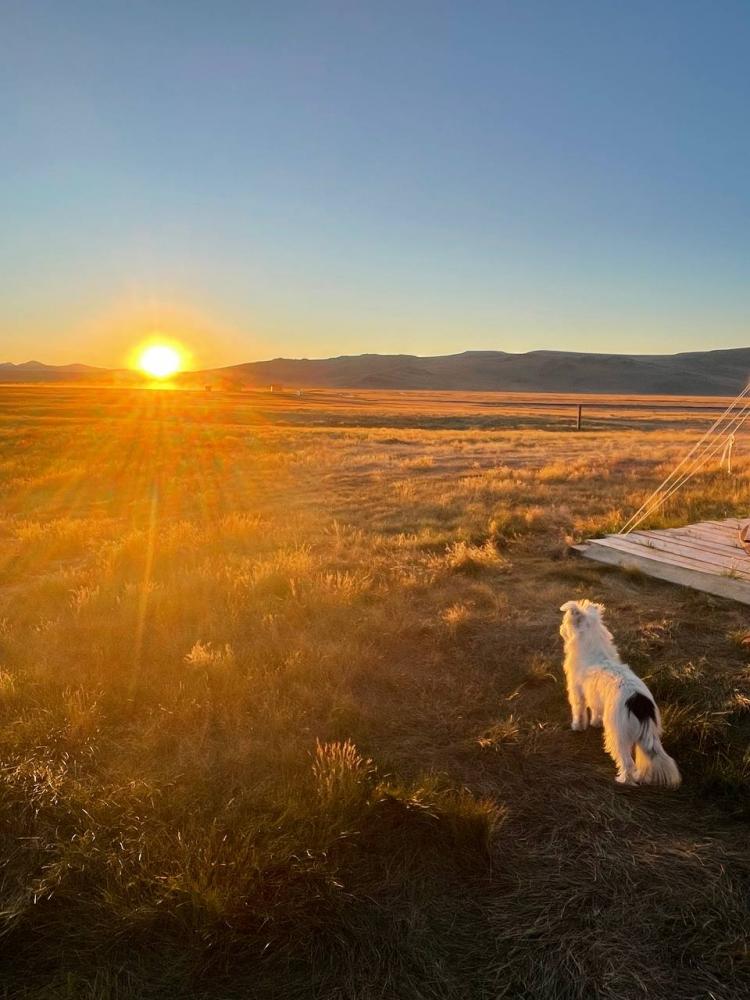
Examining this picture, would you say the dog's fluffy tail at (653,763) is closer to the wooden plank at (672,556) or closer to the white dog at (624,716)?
the white dog at (624,716)

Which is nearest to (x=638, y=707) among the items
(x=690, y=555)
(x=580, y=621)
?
(x=580, y=621)

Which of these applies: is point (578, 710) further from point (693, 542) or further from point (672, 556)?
point (693, 542)

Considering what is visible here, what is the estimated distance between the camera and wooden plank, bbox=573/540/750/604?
265 inches

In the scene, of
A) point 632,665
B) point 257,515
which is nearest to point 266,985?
point 632,665

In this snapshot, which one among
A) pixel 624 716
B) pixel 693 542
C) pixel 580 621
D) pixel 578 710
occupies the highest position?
pixel 580 621

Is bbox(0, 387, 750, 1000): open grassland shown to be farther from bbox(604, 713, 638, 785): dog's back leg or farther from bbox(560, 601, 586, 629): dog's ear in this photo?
bbox(560, 601, 586, 629): dog's ear

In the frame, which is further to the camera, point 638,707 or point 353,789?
point 638,707

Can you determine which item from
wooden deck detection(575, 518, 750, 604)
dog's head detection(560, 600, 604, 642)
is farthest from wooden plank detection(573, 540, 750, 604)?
dog's head detection(560, 600, 604, 642)

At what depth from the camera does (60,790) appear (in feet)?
11.4

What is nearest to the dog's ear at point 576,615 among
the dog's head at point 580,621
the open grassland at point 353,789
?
the dog's head at point 580,621

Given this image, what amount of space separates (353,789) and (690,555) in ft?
20.8

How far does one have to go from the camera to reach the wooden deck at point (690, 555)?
23.0 feet

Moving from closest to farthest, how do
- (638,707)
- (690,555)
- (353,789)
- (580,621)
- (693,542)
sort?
(353,789), (638,707), (580,621), (690,555), (693,542)

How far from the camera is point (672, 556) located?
7973 millimetres
